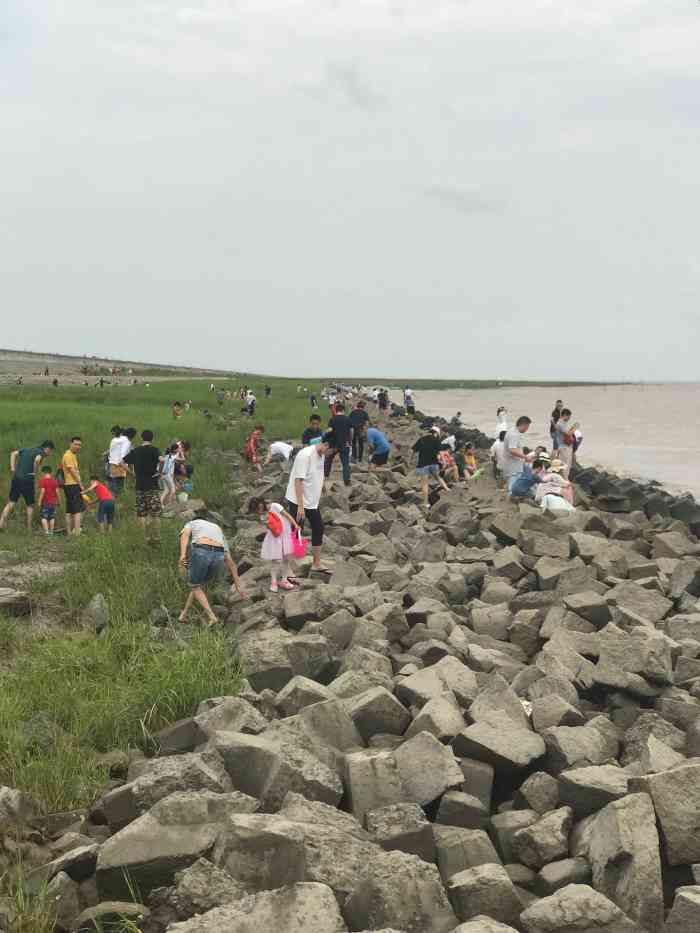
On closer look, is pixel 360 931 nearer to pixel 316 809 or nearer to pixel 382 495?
pixel 316 809

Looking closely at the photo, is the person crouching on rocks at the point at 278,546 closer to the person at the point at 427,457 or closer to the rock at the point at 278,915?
the rock at the point at 278,915

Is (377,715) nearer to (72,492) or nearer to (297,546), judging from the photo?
(297,546)

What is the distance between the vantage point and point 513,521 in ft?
39.5

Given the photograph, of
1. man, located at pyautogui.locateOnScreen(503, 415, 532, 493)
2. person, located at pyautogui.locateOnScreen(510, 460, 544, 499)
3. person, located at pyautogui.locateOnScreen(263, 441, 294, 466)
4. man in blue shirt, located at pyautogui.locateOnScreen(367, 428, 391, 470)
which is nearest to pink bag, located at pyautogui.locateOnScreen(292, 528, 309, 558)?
man, located at pyautogui.locateOnScreen(503, 415, 532, 493)

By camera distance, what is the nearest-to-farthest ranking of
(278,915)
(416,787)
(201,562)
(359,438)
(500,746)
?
1. (278,915)
2. (416,787)
3. (500,746)
4. (201,562)
5. (359,438)

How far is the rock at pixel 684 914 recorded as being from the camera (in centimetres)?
354

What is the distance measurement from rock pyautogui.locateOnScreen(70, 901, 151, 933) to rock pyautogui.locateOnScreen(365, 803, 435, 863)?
1.14 meters

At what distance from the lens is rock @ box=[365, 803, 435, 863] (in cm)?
401

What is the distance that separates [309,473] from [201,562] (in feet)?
6.93

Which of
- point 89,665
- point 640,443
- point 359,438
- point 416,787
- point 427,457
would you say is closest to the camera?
point 416,787

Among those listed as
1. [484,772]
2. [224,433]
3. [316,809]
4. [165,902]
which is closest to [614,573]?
[484,772]

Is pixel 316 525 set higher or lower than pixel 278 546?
higher

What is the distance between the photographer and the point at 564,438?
18500 mm

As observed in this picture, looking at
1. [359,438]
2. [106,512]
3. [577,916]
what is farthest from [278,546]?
[359,438]
